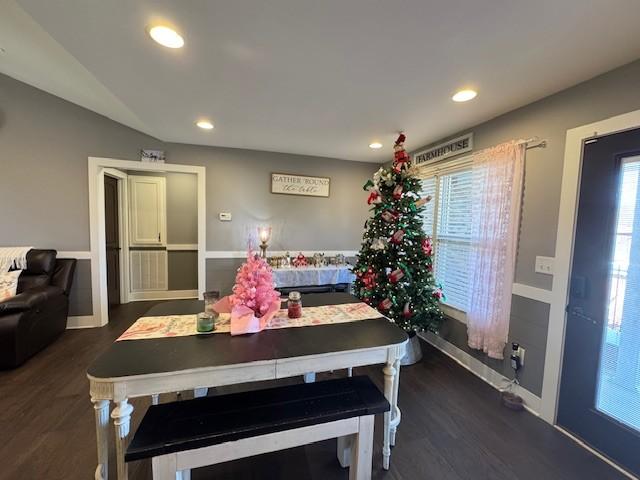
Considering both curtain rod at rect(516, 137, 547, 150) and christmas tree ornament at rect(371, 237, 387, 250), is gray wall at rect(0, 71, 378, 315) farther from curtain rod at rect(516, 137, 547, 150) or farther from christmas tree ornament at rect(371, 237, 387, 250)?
curtain rod at rect(516, 137, 547, 150)

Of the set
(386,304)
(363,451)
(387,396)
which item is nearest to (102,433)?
(363,451)

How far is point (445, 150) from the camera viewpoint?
3010 millimetres

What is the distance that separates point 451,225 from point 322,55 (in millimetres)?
2231

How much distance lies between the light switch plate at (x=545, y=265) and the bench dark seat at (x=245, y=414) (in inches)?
63.1

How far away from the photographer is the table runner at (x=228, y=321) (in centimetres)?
142

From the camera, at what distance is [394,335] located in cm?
154

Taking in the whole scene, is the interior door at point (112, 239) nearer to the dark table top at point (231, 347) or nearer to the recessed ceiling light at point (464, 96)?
the dark table top at point (231, 347)

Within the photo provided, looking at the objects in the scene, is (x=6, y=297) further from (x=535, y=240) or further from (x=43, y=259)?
(x=535, y=240)

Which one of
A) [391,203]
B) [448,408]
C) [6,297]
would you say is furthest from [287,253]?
[6,297]

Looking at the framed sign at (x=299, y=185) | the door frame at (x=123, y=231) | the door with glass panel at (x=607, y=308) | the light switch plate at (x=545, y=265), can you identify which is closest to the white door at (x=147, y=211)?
the door frame at (x=123, y=231)

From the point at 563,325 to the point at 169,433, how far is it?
98.5 inches

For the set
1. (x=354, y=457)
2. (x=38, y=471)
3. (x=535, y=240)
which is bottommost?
(x=38, y=471)

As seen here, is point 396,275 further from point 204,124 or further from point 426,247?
point 204,124

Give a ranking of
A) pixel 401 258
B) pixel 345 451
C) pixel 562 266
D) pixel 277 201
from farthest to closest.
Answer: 1. pixel 277 201
2. pixel 401 258
3. pixel 562 266
4. pixel 345 451
